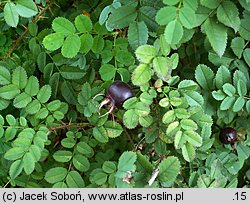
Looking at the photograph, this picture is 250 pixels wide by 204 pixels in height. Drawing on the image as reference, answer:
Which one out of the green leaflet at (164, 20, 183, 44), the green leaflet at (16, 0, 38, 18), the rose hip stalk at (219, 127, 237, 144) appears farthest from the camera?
the rose hip stalk at (219, 127, 237, 144)

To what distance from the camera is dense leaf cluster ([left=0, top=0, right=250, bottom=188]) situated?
134 centimetres

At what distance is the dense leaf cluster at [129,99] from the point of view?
1342 millimetres

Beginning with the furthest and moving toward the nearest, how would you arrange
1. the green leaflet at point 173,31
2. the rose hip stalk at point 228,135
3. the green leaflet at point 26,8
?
the rose hip stalk at point 228,135, the green leaflet at point 26,8, the green leaflet at point 173,31

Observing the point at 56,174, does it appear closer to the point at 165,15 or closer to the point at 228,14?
the point at 165,15

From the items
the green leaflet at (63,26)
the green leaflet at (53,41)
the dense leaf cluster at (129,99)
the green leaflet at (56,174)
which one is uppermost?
the green leaflet at (63,26)

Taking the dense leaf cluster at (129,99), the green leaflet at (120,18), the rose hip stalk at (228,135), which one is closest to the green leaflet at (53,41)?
the dense leaf cluster at (129,99)

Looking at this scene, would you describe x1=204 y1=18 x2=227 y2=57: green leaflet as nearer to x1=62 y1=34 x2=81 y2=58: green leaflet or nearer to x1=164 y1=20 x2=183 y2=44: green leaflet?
x1=164 y1=20 x2=183 y2=44: green leaflet

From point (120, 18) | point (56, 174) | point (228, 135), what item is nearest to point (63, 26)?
point (120, 18)

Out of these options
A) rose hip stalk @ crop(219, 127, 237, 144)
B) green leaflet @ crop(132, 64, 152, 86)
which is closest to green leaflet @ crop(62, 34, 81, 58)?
green leaflet @ crop(132, 64, 152, 86)

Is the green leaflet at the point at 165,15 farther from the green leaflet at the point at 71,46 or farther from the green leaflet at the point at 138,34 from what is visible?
the green leaflet at the point at 71,46

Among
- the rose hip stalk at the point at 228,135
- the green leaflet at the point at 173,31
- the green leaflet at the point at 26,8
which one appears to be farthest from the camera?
the rose hip stalk at the point at 228,135

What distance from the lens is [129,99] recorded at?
1357 millimetres
